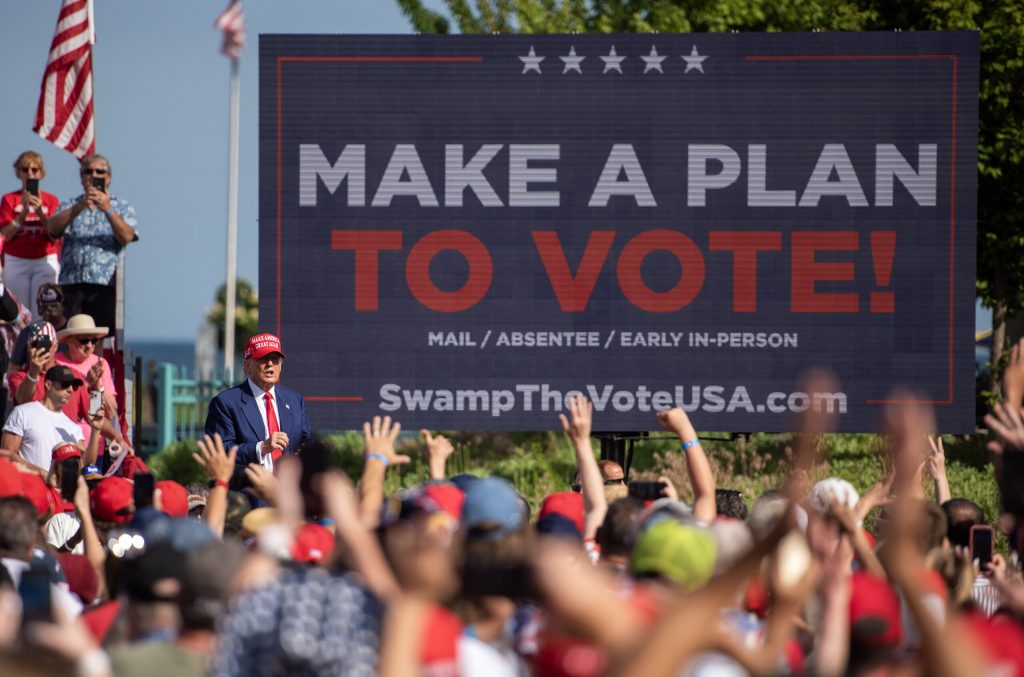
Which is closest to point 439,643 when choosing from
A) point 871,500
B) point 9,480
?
point 871,500

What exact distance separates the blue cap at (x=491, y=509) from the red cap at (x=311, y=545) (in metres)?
0.66

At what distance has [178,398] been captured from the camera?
1833 centimetres

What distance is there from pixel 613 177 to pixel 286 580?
8.18m

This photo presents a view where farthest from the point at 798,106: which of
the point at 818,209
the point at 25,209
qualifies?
the point at 25,209

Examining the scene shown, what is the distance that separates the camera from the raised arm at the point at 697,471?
5.63 m

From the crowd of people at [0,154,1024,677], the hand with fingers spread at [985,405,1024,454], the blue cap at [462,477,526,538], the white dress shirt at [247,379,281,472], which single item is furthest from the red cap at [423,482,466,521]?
the white dress shirt at [247,379,281,472]

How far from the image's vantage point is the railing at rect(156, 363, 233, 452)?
18.0 metres

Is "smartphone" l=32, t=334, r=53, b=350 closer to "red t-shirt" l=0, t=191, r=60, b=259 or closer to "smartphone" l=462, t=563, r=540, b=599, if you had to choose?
"red t-shirt" l=0, t=191, r=60, b=259

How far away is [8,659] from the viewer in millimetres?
3148

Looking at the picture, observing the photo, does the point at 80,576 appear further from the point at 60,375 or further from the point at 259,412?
the point at 259,412

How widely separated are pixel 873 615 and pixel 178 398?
15.3 metres

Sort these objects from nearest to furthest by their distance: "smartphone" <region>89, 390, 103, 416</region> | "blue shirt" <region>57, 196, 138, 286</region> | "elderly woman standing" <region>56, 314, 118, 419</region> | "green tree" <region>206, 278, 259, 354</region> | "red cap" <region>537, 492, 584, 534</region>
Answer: "red cap" <region>537, 492, 584, 534</region>, "smartphone" <region>89, 390, 103, 416</region>, "elderly woman standing" <region>56, 314, 118, 419</region>, "blue shirt" <region>57, 196, 138, 286</region>, "green tree" <region>206, 278, 259, 354</region>

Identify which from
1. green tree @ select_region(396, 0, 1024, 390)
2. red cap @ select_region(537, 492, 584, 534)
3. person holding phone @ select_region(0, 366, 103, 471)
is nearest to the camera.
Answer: red cap @ select_region(537, 492, 584, 534)

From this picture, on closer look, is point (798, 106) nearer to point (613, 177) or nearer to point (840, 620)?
point (613, 177)
